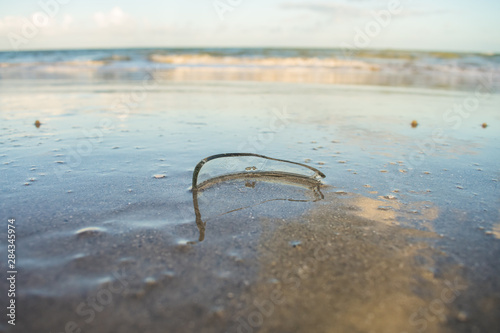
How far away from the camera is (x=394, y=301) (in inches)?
48.2

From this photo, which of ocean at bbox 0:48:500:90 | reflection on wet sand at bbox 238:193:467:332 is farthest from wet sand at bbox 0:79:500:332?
ocean at bbox 0:48:500:90

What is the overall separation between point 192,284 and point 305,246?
60 centimetres

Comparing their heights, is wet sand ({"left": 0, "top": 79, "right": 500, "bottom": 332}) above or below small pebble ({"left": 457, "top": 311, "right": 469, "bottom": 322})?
below

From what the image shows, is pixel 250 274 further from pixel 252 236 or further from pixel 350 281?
pixel 350 281

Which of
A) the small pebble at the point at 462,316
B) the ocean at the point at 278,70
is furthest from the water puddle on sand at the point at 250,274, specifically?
the ocean at the point at 278,70

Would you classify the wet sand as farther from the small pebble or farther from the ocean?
the ocean

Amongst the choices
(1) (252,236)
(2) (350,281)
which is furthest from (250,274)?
(2) (350,281)

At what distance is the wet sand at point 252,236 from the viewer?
3.83 feet

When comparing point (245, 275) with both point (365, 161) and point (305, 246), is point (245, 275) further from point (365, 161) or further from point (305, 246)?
point (365, 161)

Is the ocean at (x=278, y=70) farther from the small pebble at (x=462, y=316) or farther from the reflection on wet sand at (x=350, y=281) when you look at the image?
the small pebble at (x=462, y=316)

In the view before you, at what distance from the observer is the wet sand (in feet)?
3.83

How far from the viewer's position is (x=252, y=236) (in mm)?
1688

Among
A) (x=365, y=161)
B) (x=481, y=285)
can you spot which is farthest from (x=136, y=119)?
(x=481, y=285)

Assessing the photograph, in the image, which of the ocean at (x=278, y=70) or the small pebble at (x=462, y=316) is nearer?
the small pebble at (x=462, y=316)
